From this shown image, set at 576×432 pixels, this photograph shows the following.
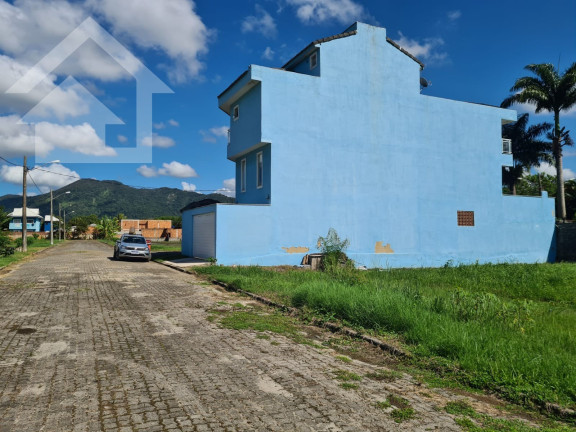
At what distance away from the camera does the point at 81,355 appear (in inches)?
229

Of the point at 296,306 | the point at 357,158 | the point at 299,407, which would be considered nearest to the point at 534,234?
the point at 357,158

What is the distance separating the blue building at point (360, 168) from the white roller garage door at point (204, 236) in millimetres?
64

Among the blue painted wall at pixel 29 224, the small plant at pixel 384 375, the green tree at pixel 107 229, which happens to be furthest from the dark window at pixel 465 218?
the blue painted wall at pixel 29 224

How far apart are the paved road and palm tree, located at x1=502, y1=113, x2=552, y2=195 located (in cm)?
4134

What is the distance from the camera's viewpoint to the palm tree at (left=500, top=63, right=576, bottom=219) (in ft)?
104

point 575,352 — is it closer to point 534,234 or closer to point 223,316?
point 223,316

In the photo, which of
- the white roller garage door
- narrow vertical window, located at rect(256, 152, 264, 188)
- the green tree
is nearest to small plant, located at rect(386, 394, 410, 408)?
the white roller garage door

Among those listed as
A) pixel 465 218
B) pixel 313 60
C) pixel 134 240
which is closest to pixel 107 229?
pixel 134 240

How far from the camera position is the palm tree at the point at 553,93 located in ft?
104

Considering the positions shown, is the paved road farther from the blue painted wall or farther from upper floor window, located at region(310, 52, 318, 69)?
the blue painted wall

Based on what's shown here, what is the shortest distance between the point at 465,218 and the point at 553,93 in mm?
16753

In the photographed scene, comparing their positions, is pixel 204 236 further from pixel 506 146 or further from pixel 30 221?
pixel 30 221

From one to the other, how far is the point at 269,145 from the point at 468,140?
1241 cm

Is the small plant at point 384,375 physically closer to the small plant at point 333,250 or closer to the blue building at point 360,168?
the small plant at point 333,250
